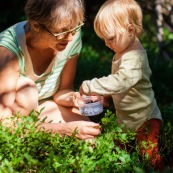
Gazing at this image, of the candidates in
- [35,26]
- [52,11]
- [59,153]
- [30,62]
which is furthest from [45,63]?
[59,153]

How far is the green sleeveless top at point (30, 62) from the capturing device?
→ 3437mm

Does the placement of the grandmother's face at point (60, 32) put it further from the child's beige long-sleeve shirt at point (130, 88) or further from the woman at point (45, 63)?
the child's beige long-sleeve shirt at point (130, 88)

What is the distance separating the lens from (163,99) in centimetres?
537

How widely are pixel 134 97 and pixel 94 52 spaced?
5026 mm

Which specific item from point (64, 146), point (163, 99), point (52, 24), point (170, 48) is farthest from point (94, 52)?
point (64, 146)

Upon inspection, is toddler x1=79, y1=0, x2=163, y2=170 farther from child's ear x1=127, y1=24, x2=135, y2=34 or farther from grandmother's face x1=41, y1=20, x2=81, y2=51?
grandmother's face x1=41, y1=20, x2=81, y2=51

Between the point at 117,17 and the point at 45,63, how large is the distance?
873mm

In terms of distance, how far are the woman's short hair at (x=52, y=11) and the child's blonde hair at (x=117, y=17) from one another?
0.21 metres

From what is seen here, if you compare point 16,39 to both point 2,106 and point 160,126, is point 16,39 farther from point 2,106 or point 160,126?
point 160,126

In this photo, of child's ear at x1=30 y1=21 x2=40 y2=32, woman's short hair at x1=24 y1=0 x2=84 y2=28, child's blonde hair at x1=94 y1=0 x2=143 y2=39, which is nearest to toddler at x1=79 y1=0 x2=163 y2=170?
child's blonde hair at x1=94 y1=0 x2=143 y2=39

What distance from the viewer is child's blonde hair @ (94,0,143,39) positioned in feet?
10.6

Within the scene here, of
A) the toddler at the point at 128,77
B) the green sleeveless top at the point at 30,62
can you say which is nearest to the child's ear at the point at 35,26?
the green sleeveless top at the point at 30,62

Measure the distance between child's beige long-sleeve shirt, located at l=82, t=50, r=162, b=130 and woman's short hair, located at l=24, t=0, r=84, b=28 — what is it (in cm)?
51

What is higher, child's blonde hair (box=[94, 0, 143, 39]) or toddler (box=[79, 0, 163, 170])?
child's blonde hair (box=[94, 0, 143, 39])
